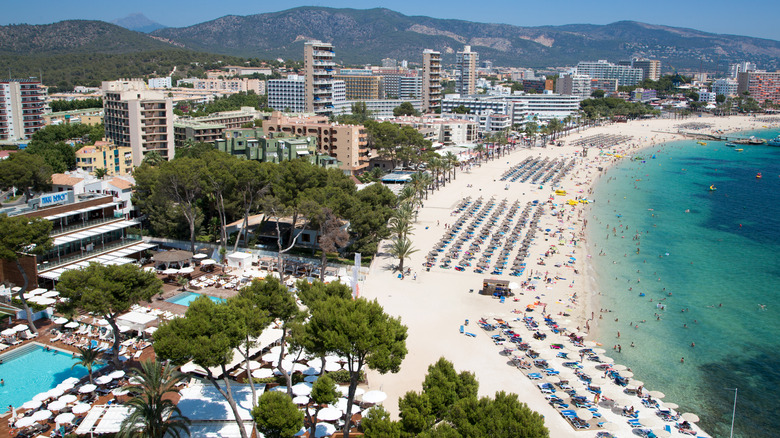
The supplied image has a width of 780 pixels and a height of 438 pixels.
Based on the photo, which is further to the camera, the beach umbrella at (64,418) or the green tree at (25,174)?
the green tree at (25,174)

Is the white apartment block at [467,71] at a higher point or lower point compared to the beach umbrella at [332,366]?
higher

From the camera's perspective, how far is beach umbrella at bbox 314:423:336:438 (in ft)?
70.2

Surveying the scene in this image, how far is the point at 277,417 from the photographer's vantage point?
1786 cm

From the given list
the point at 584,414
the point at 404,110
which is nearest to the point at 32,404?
the point at 584,414

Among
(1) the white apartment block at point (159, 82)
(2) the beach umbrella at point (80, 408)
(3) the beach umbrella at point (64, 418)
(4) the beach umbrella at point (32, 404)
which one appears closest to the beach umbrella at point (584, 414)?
(2) the beach umbrella at point (80, 408)

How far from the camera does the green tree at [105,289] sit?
23.8 meters

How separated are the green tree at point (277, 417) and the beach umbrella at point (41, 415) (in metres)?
9.07

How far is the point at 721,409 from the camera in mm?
26922

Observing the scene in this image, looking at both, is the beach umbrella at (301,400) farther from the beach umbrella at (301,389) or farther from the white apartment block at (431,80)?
the white apartment block at (431,80)

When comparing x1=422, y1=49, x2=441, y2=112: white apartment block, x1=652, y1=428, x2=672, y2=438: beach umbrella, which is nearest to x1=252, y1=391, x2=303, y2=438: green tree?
x1=652, y1=428, x2=672, y2=438: beach umbrella

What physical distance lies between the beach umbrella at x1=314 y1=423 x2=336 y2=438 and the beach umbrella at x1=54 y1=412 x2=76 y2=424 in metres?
9.13

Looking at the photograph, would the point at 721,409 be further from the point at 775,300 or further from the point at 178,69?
the point at 178,69

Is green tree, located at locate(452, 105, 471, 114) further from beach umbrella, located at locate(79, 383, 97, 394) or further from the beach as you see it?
beach umbrella, located at locate(79, 383, 97, 394)

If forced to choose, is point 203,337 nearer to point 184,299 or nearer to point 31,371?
point 31,371
